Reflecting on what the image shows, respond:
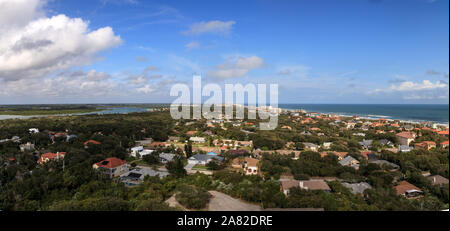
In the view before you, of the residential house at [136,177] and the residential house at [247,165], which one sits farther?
the residential house at [247,165]

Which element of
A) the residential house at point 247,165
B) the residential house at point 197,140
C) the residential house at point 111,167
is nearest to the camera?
the residential house at point 111,167

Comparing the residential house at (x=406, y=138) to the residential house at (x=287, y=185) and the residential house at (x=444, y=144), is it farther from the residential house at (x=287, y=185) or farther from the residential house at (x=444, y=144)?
the residential house at (x=287, y=185)

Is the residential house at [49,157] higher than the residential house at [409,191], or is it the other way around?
the residential house at [49,157]

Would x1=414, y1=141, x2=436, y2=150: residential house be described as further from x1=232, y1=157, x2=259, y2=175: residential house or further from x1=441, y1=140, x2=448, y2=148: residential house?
x1=232, y1=157, x2=259, y2=175: residential house

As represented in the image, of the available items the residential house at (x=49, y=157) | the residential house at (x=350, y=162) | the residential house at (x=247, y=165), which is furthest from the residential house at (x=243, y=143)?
the residential house at (x=49, y=157)

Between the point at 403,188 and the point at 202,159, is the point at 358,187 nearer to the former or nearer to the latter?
the point at 403,188

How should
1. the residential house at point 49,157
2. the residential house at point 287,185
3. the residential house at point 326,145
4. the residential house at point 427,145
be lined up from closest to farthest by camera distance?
1. the residential house at point 287,185
2. the residential house at point 49,157
3. the residential house at point 427,145
4. the residential house at point 326,145

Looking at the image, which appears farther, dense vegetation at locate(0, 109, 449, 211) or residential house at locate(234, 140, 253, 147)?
residential house at locate(234, 140, 253, 147)

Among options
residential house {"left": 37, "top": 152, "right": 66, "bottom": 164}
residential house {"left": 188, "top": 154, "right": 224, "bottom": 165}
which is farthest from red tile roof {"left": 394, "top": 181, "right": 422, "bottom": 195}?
residential house {"left": 37, "top": 152, "right": 66, "bottom": 164}

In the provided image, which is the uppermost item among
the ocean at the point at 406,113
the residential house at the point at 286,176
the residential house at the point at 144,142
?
the ocean at the point at 406,113

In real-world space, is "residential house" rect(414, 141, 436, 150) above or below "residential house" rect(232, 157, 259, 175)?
above
